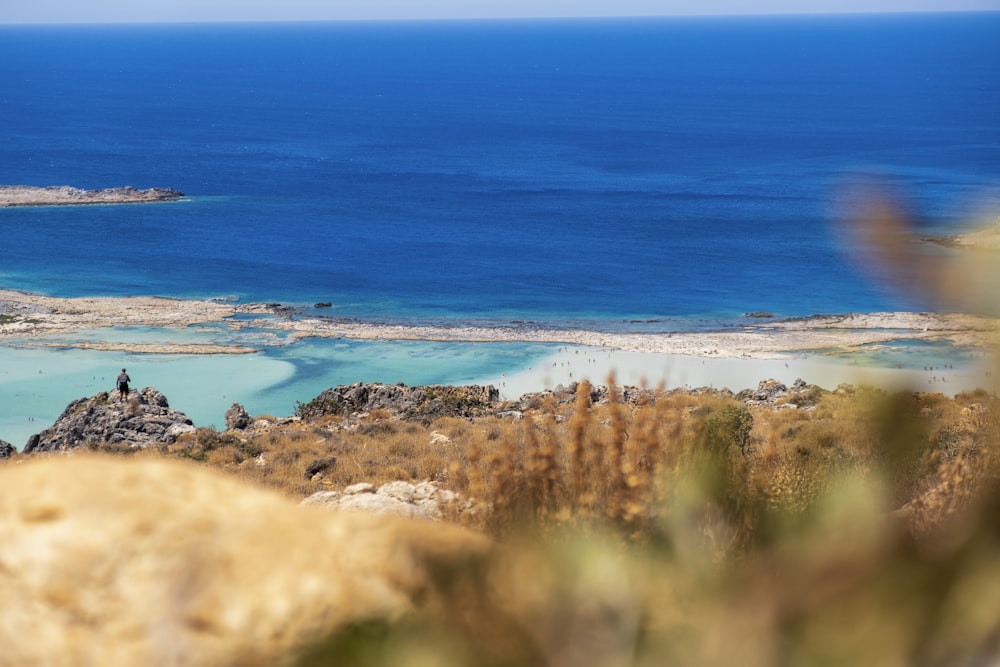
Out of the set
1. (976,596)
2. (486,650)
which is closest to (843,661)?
(976,596)

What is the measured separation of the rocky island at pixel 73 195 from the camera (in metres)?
67.6

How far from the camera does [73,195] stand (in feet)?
227

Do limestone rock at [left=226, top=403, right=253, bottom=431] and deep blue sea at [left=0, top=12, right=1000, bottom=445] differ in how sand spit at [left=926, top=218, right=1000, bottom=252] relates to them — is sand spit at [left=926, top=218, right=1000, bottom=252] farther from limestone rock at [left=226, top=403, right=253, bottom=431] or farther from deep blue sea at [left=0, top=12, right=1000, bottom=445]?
limestone rock at [left=226, top=403, right=253, bottom=431]

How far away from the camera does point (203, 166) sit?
3435 inches

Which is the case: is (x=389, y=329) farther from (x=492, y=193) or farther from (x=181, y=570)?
(x=492, y=193)

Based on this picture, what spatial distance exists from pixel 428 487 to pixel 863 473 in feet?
18.5

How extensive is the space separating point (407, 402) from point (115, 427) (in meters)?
5.29

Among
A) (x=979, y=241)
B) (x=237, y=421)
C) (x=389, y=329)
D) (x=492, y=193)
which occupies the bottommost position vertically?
(x=237, y=421)

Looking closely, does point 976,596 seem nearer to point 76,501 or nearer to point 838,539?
point 838,539

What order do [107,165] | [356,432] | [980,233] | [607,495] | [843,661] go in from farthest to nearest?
[107,165]
[356,432]
[607,495]
[980,233]
[843,661]

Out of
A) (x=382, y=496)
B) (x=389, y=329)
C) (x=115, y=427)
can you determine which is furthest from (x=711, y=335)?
(x=382, y=496)

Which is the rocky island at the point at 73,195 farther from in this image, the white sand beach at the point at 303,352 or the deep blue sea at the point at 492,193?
the white sand beach at the point at 303,352

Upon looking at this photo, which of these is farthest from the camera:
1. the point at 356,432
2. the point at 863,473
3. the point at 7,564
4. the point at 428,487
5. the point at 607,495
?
the point at 356,432

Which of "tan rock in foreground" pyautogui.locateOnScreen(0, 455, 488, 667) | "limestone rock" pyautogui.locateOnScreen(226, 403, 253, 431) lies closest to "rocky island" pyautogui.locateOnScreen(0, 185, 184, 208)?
"limestone rock" pyautogui.locateOnScreen(226, 403, 253, 431)
